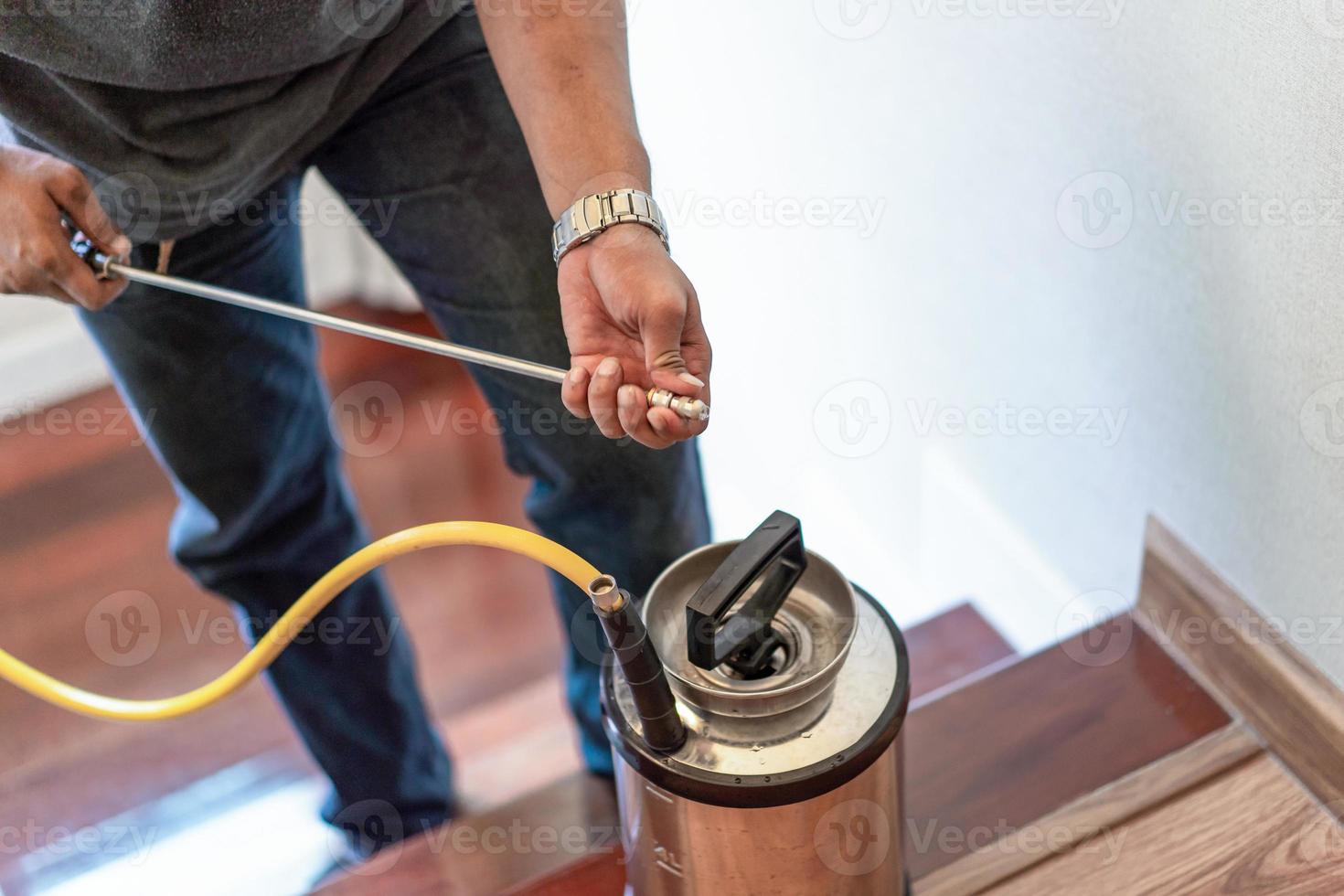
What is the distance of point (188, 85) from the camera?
866mm

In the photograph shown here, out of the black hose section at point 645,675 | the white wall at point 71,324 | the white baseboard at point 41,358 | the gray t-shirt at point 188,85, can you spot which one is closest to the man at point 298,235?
the gray t-shirt at point 188,85

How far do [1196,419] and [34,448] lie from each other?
1851mm

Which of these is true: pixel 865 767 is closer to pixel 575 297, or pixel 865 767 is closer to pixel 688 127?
pixel 575 297

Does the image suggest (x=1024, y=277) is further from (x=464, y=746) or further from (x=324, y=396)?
(x=464, y=746)

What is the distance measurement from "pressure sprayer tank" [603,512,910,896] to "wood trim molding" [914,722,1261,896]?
138mm

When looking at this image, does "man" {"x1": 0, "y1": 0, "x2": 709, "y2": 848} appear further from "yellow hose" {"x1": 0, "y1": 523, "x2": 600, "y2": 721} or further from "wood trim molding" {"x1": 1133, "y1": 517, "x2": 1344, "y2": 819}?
"wood trim molding" {"x1": 1133, "y1": 517, "x2": 1344, "y2": 819}

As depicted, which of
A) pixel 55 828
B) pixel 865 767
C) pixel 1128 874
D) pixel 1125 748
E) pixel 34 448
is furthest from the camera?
pixel 34 448

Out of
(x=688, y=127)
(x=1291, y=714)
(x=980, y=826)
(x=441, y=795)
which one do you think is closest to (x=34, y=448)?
(x=441, y=795)

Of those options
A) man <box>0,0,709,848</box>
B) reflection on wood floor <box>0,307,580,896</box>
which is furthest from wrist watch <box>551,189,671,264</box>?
reflection on wood floor <box>0,307,580,896</box>

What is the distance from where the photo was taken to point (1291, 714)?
992mm

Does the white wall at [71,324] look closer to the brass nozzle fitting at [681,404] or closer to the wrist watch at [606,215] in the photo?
the wrist watch at [606,215]

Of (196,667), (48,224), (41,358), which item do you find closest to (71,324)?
(41,358)

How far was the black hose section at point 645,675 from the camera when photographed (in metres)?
0.73

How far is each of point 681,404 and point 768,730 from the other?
0.23 metres
